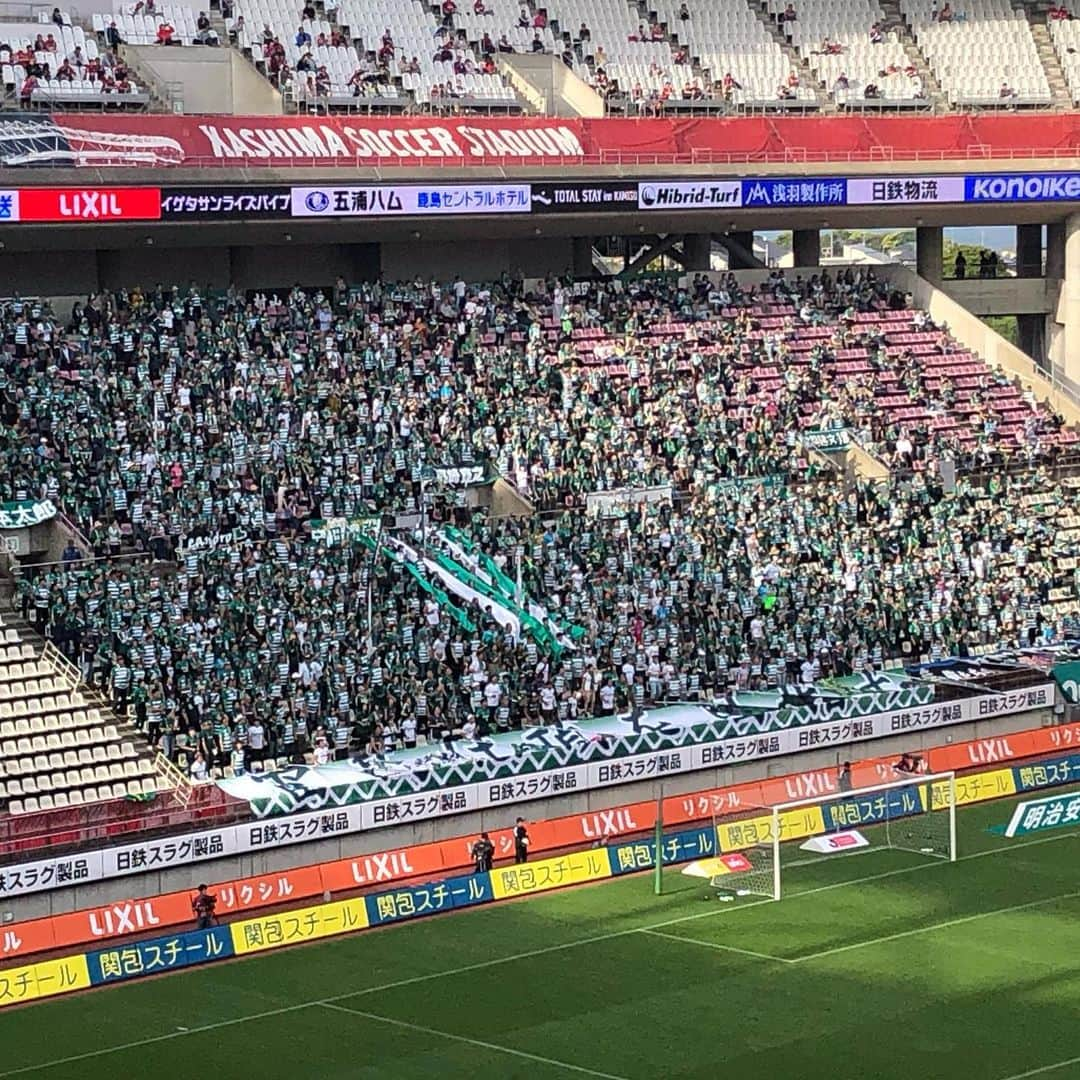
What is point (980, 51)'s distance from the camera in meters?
58.9

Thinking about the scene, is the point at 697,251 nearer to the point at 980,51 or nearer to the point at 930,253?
the point at 930,253

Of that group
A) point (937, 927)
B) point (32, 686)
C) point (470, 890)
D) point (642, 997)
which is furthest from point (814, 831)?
point (32, 686)

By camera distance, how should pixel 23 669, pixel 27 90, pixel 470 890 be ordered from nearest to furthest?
pixel 470 890
pixel 23 669
pixel 27 90

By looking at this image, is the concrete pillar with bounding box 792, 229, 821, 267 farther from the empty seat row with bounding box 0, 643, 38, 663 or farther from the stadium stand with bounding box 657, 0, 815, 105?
the empty seat row with bounding box 0, 643, 38, 663

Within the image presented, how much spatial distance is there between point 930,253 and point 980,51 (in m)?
5.08

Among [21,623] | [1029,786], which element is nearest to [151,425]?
[21,623]

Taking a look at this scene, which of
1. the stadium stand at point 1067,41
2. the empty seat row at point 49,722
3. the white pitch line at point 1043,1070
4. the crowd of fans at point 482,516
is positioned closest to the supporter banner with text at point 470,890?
the crowd of fans at point 482,516

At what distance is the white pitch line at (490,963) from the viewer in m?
26.8

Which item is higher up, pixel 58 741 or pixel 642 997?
pixel 58 741

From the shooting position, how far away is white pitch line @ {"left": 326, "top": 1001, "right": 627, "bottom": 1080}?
26.2 metres

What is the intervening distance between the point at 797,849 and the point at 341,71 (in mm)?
21526

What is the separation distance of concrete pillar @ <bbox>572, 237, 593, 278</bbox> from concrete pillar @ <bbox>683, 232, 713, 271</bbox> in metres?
2.43

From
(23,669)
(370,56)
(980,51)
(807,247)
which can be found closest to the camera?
(23,669)

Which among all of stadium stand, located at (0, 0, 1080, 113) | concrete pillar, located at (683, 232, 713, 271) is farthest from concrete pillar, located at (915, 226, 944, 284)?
concrete pillar, located at (683, 232, 713, 271)
